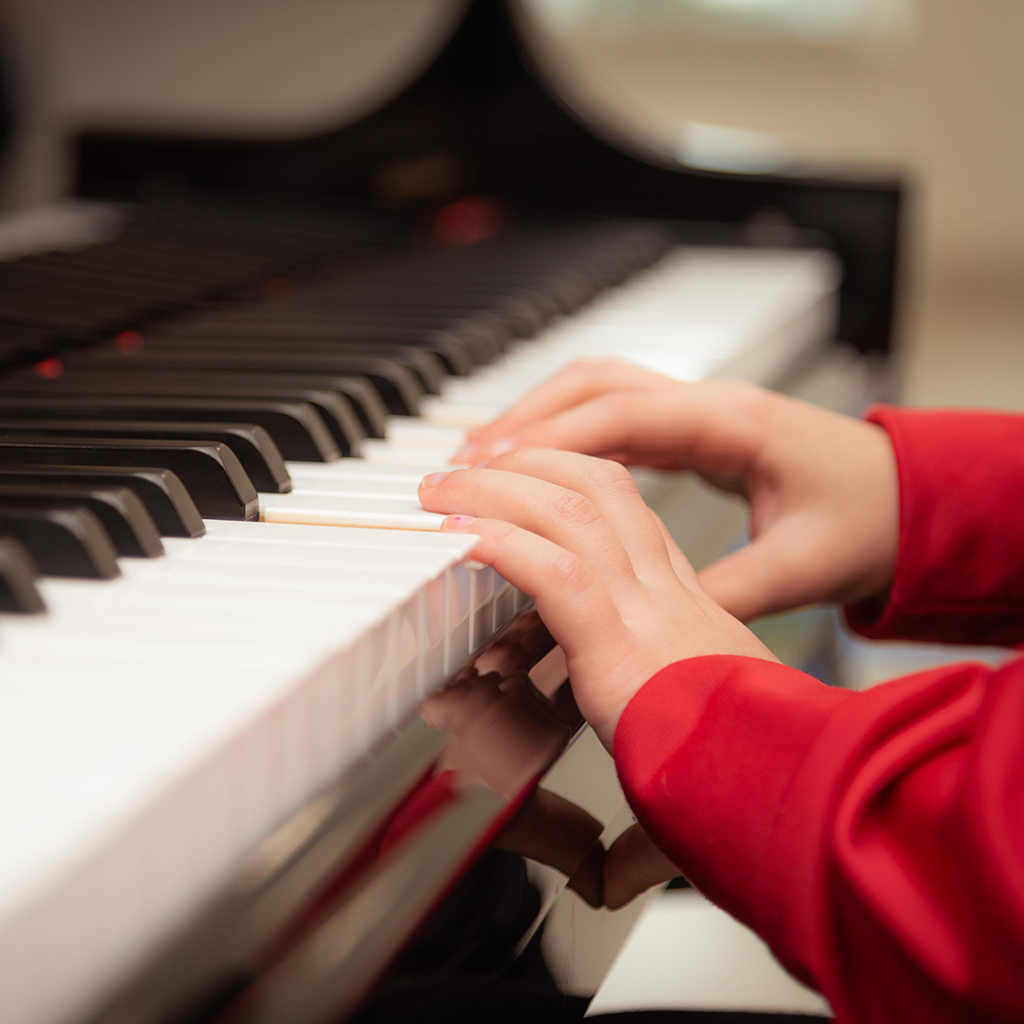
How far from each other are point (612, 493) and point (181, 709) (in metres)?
0.30

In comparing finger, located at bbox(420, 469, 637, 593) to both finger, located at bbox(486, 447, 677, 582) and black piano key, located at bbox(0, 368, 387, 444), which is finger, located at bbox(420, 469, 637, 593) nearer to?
finger, located at bbox(486, 447, 677, 582)

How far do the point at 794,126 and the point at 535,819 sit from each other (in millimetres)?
3042

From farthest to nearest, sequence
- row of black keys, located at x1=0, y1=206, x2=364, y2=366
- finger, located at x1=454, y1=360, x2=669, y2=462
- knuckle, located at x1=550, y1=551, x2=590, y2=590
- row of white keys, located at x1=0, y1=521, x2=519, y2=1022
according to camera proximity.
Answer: row of black keys, located at x1=0, y1=206, x2=364, y2=366 → finger, located at x1=454, y1=360, x2=669, y2=462 → knuckle, located at x1=550, y1=551, x2=590, y2=590 → row of white keys, located at x1=0, y1=521, x2=519, y2=1022

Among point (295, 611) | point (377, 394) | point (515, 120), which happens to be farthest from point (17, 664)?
point (515, 120)

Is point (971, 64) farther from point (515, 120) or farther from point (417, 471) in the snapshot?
point (417, 471)

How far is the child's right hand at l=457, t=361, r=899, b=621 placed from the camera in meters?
0.76

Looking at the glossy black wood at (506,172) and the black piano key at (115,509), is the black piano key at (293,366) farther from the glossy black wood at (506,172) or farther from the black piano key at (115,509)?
the glossy black wood at (506,172)

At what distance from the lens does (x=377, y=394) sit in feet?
2.76

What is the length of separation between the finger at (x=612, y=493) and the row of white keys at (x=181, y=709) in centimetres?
8

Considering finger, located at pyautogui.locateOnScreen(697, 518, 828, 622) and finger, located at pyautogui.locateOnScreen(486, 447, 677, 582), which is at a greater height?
finger, located at pyautogui.locateOnScreen(486, 447, 677, 582)

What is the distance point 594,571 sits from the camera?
55cm

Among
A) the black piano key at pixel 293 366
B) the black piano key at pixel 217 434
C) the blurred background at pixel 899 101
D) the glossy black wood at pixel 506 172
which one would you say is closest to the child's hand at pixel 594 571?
the black piano key at pixel 217 434

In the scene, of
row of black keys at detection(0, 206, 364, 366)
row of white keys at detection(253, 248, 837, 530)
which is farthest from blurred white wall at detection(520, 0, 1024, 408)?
row of black keys at detection(0, 206, 364, 366)

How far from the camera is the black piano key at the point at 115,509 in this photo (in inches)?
20.1
